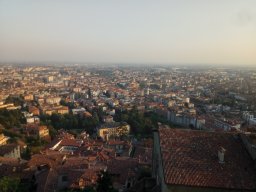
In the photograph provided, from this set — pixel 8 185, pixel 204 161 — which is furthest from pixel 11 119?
pixel 204 161

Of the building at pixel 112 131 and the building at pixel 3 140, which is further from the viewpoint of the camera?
the building at pixel 112 131

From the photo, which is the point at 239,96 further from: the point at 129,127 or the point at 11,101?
the point at 11,101

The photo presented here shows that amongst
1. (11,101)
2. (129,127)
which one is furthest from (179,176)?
(11,101)

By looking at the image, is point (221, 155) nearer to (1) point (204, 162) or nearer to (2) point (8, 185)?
(1) point (204, 162)

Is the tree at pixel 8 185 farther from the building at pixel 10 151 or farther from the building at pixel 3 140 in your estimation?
the building at pixel 3 140

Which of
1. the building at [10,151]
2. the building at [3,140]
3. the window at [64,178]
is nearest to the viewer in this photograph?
the window at [64,178]

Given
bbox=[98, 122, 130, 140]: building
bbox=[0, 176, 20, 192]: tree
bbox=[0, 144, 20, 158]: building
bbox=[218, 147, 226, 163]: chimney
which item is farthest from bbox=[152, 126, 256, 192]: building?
bbox=[98, 122, 130, 140]: building

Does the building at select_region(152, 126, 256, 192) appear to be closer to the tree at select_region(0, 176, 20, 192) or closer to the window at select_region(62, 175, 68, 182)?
the tree at select_region(0, 176, 20, 192)

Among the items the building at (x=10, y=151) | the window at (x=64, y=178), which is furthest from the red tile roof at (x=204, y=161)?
the building at (x=10, y=151)

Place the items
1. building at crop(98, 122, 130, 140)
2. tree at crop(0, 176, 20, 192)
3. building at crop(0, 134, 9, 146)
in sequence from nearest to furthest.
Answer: tree at crop(0, 176, 20, 192) → building at crop(0, 134, 9, 146) → building at crop(98, 122, 130, 140)
